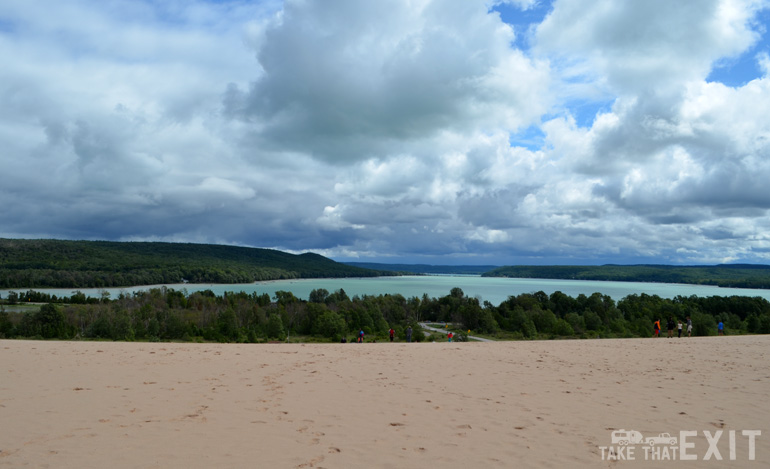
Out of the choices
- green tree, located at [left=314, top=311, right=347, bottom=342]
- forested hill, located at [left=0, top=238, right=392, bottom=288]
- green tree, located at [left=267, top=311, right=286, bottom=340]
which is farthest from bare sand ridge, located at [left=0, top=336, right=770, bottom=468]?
forested hill, located at [left=0, top=238, right=392, bottom=288]

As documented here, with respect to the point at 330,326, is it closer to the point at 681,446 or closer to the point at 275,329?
the point at 275,329

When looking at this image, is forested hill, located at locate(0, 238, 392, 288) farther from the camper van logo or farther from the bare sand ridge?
the camper van logo

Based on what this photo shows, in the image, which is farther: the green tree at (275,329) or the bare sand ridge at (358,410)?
the green tree at (275,329)

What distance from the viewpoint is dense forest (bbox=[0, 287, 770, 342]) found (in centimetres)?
5600

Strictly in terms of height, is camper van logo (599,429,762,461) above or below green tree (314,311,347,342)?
above

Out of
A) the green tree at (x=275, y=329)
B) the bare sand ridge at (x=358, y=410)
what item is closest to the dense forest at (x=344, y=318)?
the green tree at (x=275, y=329)

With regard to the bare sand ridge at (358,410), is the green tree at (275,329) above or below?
below

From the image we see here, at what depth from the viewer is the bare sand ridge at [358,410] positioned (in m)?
5.48

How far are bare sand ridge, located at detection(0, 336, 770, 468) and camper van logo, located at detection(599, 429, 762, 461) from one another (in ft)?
0.21

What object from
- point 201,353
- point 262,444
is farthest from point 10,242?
point 262,444

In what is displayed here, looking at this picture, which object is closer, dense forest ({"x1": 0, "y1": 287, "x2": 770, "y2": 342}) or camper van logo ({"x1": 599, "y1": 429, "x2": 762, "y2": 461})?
camper van logo ({"x1": 599, "y1": 429, "x2": 762, "y2": 461})

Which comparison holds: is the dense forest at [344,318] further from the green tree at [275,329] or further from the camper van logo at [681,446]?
the camper van logo at [681,446]

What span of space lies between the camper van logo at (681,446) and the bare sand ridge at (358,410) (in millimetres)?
64

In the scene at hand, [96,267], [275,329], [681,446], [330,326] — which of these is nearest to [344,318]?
[330,326]
